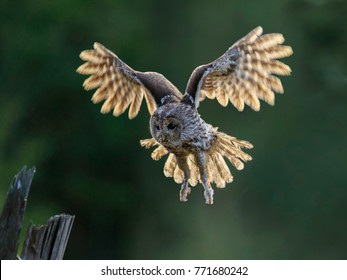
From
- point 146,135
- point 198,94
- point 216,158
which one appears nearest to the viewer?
point 198,94

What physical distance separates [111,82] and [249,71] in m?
0.67

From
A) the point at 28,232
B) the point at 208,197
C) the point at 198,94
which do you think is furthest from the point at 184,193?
the point at 28,232

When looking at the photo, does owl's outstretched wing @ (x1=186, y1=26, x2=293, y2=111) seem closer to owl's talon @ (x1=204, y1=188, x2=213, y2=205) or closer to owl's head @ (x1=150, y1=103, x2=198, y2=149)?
owl's head @ (x1=150, y1=103, x2=198, y2=149)

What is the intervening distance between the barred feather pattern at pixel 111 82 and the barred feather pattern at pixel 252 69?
38cm

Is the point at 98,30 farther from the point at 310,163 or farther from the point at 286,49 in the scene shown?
the point at 286,49

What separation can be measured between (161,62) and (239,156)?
558cm

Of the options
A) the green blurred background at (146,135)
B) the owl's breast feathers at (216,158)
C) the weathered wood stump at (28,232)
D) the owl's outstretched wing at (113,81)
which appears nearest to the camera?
the weathered wood stump at (28,232)

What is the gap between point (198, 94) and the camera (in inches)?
187

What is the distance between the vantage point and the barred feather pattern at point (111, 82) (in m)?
4.99

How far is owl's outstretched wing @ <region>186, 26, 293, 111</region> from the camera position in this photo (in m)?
4.69

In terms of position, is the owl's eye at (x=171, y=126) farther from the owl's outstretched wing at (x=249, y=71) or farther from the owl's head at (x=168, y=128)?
the owl's outstretched wing at (x=249, y=71)

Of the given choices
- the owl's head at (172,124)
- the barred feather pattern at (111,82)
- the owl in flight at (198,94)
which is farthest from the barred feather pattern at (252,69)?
the barred feather pattern at (111,82)

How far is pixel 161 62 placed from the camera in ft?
34.2

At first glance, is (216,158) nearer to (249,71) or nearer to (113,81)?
(249,71)
